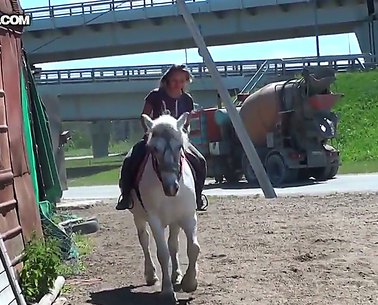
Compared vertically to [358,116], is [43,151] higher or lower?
higher

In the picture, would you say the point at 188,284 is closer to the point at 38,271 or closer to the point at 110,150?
the point at 38,271

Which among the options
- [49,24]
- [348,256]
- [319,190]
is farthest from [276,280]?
[49,24]

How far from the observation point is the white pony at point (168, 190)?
8469 mm

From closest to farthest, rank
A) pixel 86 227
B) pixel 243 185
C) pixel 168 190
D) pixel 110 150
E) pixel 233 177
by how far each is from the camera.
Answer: pixel 168 190 → pixel 86 227 → pixel 243 185 → pixel 233 177 → pixel 110 150

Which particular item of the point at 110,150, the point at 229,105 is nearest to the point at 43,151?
the point at 229,105

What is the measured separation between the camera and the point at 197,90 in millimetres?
49781

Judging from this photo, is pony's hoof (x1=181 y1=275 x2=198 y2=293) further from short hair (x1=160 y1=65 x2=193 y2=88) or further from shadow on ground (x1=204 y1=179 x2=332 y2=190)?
shadow on ground (x1=204 y1=179 x2=332 y2=190)

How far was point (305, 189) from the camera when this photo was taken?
78.0 ft

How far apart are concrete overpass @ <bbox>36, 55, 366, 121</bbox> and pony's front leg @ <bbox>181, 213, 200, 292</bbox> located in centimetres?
3860

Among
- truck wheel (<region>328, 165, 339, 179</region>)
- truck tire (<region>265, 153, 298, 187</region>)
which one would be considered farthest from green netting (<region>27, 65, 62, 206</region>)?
truck wheel (<region>328, 165, 339, 179</region>)

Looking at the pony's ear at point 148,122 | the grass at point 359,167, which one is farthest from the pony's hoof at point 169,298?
the grass at point 359,167

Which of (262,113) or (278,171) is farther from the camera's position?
(262,113)

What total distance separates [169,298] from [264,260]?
8.03ft

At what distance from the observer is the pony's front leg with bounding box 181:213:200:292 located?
29.6 ft
